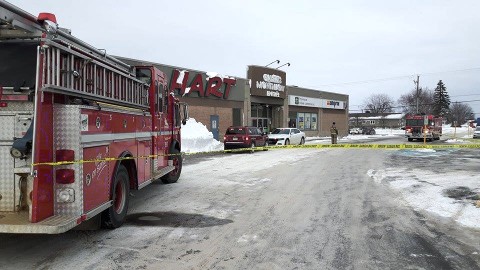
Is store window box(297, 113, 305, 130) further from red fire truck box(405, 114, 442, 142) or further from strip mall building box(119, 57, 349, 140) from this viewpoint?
red fire truck box(405, 114, 442, 142)

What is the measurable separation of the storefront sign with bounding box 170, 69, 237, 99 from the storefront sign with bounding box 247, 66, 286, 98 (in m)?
3.17

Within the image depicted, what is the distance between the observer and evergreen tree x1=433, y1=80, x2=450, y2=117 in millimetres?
123250

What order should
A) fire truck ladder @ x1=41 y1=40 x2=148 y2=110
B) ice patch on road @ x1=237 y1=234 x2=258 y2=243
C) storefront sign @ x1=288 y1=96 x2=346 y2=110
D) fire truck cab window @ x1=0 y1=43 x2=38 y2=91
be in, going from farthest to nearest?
storefront sign @ x1=288 y1=96 x2=346 y2=110 → ice patch on road @ x1=237 y1=234 x2=258 y2=243 → fire truck cab window @ x1=0 y1=43 x2=38 y2=91 → fire truck ladder @ x1=41 y1=40 x2=148 y2=110

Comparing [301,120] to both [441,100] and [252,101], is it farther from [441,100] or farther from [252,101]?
[441,100]

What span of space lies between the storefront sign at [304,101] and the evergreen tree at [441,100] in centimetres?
8771

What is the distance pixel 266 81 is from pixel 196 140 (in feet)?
55.0

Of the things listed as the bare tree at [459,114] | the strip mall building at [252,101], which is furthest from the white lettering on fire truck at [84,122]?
the bare tree at [459,114]

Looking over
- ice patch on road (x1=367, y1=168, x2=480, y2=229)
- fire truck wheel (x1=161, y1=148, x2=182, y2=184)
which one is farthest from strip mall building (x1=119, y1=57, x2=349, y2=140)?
ice patch on road (x1=367, y1=168, x2=480, y2=229)

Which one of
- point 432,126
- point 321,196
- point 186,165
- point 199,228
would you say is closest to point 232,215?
point 199,228

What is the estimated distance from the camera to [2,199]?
189 inches

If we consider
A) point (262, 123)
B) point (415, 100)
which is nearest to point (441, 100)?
point (415, 100)

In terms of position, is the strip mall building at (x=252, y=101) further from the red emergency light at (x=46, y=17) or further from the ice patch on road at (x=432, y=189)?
the red emergency light at (x=46, y=17)

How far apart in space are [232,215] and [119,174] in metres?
2.27

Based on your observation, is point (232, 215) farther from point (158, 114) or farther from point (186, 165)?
point (186, 165)
